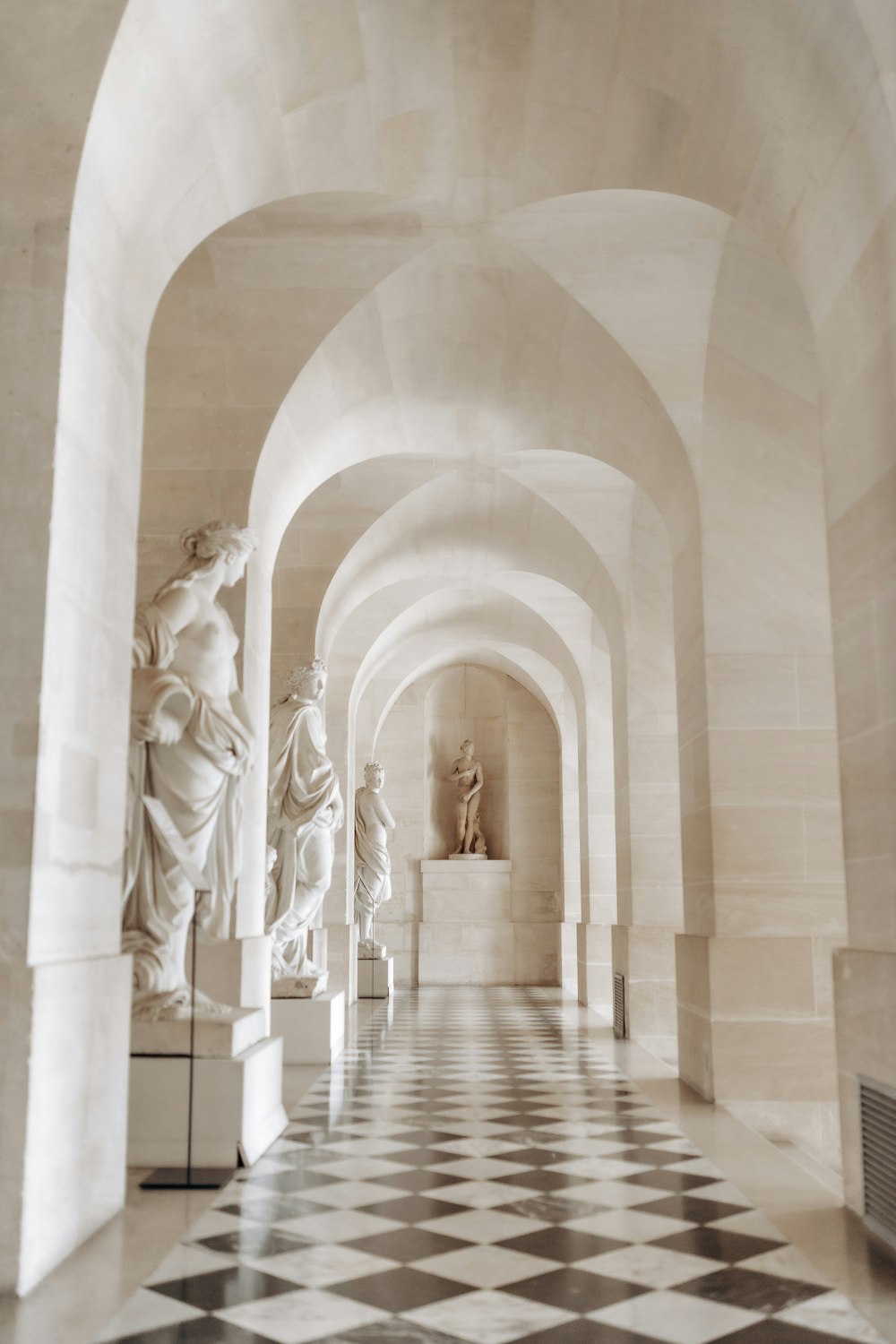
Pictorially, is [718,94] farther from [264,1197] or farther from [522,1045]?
[522,1045]

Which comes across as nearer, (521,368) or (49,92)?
(49,92)

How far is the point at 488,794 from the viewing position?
22.5 metres

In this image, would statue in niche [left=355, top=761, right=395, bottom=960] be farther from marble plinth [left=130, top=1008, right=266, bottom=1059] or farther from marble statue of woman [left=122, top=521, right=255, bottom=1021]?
marble plinth [left=130, top=1008, right=266, bottom=1059]

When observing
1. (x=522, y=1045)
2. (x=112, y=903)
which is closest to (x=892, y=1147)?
(x=112, y=903)

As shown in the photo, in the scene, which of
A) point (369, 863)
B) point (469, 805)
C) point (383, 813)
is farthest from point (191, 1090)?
point (469, 805)

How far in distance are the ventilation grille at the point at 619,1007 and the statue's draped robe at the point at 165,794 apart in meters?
6.69

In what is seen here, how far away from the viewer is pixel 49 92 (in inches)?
156

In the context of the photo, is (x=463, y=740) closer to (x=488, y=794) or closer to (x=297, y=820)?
(x=488, y=794)

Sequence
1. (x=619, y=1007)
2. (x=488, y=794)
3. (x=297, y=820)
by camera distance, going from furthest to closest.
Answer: (x=488, y=794), (x=619, y=1007), (x=297, y=820)

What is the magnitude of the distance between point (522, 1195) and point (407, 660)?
1519 cm

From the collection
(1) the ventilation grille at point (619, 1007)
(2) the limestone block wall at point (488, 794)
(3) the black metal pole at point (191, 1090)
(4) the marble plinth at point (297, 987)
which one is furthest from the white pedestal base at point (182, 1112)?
(2) the limestone block wall at point (488, 794)

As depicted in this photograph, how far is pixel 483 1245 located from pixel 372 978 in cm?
1191

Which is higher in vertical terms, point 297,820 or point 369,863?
point 297,820

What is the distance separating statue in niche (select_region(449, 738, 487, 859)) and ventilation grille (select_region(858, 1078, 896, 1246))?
17.5 m
